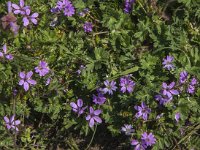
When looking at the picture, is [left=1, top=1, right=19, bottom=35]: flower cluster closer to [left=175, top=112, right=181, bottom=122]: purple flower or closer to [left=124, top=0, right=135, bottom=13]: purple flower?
[left=124, top=0, right=135, bottom=13]: purple flower

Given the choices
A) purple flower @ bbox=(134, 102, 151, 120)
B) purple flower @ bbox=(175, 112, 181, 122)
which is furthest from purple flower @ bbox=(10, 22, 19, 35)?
purple flower @ bbox=(175, 112, 181, 122)

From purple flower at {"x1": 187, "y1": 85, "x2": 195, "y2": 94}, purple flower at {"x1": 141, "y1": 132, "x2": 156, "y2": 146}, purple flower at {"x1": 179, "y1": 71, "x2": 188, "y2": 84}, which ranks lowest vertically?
Answer: purple flower at {"x1": 141, "y1": 132, "x2": 156, "y2": 146}

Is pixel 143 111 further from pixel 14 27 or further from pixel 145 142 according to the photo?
pixel 14 27

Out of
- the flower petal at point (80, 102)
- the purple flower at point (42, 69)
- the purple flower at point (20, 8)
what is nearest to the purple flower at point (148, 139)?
the flower petal at point (80, 102)

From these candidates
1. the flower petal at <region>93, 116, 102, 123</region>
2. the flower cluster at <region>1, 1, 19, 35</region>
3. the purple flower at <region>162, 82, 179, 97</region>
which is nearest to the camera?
the flower cluster at <region>1, 1, 19, 35</region>

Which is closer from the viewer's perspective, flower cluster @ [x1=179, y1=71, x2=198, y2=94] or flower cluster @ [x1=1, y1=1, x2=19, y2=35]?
flower cluster @ [x1=1, y1=1, x2=19, y2=35]

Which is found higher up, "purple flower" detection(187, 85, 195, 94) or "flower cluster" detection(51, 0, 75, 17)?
"flower cluster" detection(51, 0, 75, 17)

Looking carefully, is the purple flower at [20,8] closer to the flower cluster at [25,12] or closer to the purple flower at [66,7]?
the flower cluster at [25,12]

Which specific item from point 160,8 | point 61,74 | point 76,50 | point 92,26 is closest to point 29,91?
point 61,74

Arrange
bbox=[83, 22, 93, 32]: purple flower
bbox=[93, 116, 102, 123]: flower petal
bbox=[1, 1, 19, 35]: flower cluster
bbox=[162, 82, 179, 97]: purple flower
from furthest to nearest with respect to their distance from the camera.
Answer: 1. bbox=[83, 22, 93, 32]: purple flower
2. bbox=[93, 116, 102, 123]: flower petal
3. bbox=[162, 82, 179, 97]: purple flower
4. bbox=[1, 1, 19, 35]: flower cluster
